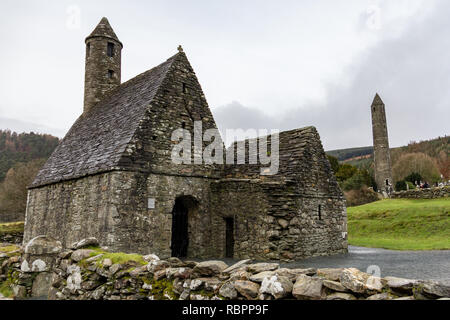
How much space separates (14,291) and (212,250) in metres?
7.37

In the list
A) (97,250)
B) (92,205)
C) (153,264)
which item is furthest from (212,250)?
(153,264)

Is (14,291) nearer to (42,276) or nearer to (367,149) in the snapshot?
(42,276)

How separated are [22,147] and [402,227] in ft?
237

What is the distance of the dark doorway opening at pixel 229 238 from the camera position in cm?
1371

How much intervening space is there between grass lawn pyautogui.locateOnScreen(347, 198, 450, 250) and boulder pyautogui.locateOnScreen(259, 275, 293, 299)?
1353 cm

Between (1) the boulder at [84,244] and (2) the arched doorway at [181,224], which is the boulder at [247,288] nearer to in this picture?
(1) the boulder at [84,244]

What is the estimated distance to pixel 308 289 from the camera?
13.9 ft

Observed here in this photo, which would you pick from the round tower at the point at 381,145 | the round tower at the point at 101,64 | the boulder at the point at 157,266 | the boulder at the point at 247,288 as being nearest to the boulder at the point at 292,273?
the boulder at the point at 247,288

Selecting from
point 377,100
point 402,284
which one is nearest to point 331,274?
point 402,284

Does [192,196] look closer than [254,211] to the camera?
No

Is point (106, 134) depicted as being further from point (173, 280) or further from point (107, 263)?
point (173, 280)

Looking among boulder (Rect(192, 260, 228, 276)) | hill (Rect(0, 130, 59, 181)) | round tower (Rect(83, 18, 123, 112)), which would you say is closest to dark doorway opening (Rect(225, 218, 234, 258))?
boulder (Rect(192, 260, 228, 276))

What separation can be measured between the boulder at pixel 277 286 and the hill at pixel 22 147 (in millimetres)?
61455

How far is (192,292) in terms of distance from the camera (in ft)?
16.9
